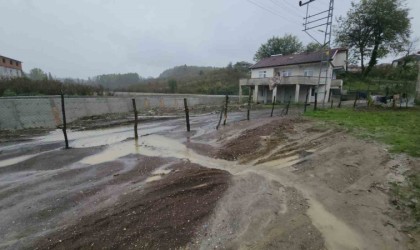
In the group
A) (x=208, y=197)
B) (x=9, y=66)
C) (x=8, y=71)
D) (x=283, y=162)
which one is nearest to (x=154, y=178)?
(x=208, y=197)

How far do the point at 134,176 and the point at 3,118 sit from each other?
14885mm

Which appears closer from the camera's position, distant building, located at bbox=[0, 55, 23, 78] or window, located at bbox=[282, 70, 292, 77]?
window, located at bbox=[282, 70, 292, 77]

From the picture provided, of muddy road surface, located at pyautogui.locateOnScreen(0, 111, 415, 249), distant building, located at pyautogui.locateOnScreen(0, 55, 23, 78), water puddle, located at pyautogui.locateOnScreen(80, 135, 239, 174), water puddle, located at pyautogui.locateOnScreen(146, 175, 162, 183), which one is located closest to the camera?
muddy road surface, located at pyautogui.locateOnScreen(0, 111, 415, 249)

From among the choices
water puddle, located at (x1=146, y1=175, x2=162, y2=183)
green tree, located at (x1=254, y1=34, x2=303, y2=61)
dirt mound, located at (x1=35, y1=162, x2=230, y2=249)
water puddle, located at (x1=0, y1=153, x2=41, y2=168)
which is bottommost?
water puddle, located at (x1=0, y1=153, x2=41, y2=168)

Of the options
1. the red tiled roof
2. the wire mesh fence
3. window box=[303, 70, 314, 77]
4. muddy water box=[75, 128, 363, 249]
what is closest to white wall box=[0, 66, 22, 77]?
the wire mesh fence

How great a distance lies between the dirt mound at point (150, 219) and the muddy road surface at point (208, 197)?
24mm

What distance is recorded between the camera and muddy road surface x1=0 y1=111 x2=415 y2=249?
16.7 ft

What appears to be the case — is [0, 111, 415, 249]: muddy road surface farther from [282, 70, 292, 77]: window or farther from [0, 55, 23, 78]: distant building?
[0, 55, 23, 78]: distant building

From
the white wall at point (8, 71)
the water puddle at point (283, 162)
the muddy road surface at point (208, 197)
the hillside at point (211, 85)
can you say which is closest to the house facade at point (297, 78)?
the hillside at point (211, 85)

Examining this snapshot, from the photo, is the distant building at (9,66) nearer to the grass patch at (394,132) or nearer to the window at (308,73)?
the window at (308,73)

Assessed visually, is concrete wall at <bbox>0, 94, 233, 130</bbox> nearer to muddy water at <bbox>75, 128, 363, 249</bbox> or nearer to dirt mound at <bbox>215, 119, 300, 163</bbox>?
muddy water at <bbox>75, 128, 363, 249</bbox>

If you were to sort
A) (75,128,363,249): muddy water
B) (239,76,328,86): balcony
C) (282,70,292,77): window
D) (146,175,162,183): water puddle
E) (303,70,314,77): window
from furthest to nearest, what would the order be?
1. (282,70,292,77): window
2. (303,70,314,77): window
3. (239,76,328,86): balcony
4. (146,175,162,183): water puddle
5. (75,128,363,249): muddy water

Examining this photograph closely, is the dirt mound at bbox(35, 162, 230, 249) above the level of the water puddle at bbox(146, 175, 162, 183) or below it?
above

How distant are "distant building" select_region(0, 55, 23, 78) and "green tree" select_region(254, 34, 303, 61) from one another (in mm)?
53862
